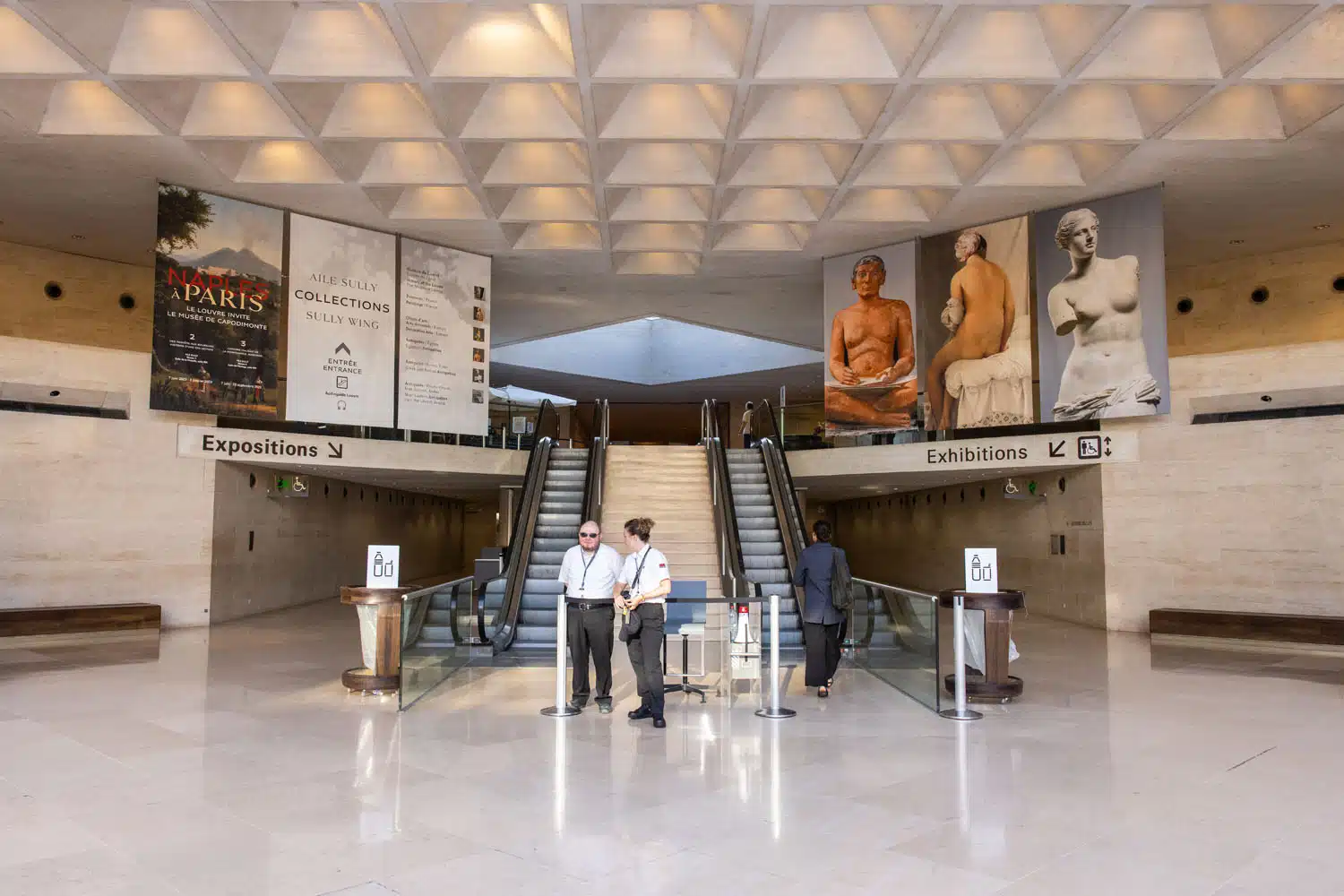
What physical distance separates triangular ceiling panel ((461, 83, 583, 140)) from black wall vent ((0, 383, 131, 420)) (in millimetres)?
6567

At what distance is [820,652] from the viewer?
8.12m

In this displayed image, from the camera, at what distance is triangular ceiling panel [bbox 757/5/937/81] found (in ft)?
31.6

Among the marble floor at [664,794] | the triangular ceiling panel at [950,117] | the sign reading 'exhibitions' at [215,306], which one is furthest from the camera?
the sign reading 'exhibitions' at [215,306]

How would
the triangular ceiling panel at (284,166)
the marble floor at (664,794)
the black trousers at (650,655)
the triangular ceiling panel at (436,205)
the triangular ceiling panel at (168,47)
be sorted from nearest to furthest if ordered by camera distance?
the marble floor at (664,794) → the black trousers at (650,655) → the triangular ceiling panel at (168,47) → the triangular ceiling panel at (284,166) → the triangular ceiling panel at (436,205)

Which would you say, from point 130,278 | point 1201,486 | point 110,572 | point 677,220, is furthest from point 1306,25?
point 130,278

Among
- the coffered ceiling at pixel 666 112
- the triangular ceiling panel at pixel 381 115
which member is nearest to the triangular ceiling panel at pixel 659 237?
the coffered ceiling at pixel 666 112

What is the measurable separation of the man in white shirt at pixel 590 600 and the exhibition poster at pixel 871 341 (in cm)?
866

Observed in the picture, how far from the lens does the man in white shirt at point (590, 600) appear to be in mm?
7352

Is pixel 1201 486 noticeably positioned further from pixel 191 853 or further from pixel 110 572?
pixel 110 572

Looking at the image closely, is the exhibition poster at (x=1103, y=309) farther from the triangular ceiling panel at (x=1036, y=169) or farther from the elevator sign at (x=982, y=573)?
the elevator sign at (x=982, y=573)

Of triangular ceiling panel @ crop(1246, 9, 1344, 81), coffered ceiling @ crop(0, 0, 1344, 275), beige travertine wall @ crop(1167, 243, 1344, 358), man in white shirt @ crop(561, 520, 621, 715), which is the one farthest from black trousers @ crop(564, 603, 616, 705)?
beige travertine wall @ crop(1167, 243, 1344, 358)

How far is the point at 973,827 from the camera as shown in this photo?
4445mm

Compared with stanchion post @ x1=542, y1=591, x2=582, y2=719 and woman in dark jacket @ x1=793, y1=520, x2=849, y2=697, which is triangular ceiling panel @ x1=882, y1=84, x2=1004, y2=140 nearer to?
woman in dark jacket @ x1=793, y1=520, x2=849, y2=697

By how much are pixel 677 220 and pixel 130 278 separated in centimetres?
922
